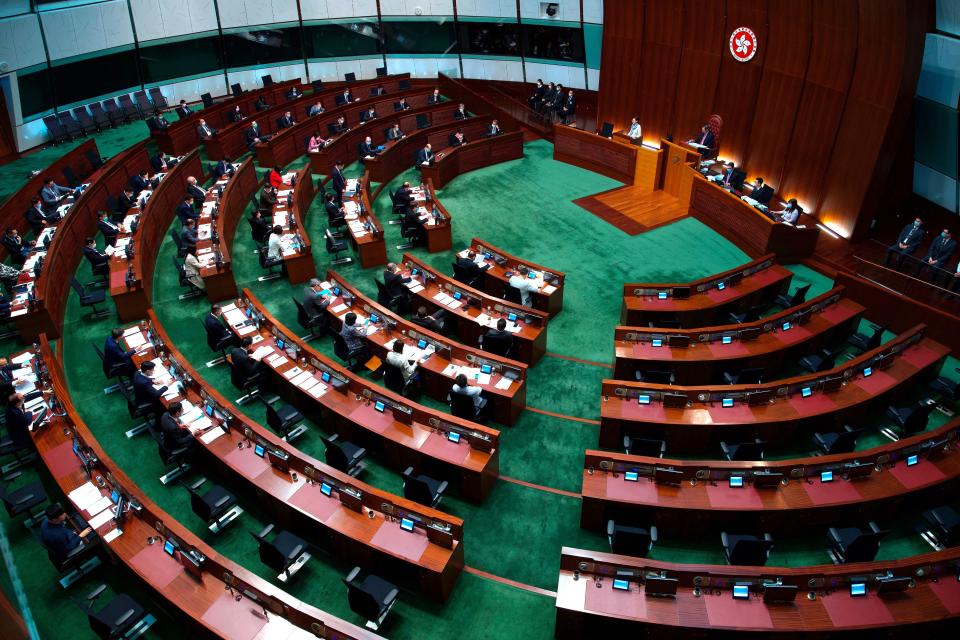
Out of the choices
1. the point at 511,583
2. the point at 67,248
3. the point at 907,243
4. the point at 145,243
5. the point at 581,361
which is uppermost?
the point at 907,243

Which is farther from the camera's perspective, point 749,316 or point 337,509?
point 749,316

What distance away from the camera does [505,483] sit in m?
8.35

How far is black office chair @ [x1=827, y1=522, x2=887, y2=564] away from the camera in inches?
263

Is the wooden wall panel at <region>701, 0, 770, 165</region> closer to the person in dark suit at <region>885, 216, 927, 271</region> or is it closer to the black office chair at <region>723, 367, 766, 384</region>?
the person in dark suit at <region>885, 216, 927, 271</region>

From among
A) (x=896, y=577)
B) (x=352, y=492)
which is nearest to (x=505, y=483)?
(x=352, y=492)

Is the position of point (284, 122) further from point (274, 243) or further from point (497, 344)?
point (497, 344)

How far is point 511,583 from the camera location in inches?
279

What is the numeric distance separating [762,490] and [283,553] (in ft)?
17.7

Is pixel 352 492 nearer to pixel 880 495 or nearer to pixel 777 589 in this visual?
pixel 777 589

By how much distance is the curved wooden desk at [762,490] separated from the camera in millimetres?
7176

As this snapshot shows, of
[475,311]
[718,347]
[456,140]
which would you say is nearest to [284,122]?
[456,140]

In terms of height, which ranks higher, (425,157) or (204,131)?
(204,131)

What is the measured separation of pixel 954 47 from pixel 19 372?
16.3m

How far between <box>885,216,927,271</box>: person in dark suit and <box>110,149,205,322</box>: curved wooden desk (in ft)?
45.1
